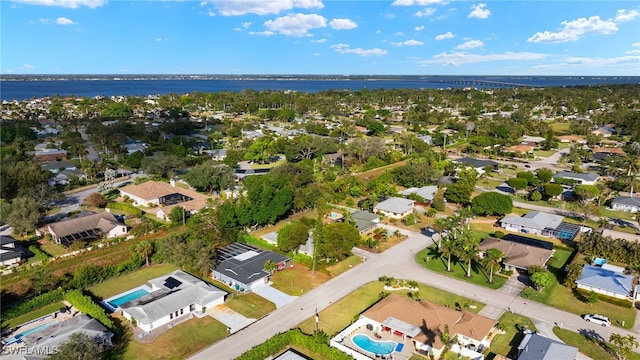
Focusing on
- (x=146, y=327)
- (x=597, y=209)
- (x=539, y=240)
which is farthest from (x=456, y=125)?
(x=146, y=327)

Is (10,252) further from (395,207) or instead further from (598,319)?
(598,319)

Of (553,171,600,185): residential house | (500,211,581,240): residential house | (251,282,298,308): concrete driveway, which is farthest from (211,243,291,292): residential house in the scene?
(553,171,600,185): residential house

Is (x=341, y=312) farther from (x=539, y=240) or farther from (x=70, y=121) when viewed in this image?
(x=70, y=121)

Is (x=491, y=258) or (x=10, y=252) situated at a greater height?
(x=491, y=258)

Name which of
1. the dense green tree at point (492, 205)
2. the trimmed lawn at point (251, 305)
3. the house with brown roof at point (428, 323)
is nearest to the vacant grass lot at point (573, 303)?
the house with brown roof at point (428, 323)

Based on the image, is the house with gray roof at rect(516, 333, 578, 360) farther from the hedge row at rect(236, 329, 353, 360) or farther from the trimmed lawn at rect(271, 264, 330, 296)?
the trimmed lawn at rect(271, 264, 330, 296)

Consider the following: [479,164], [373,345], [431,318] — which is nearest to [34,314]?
[373,345]

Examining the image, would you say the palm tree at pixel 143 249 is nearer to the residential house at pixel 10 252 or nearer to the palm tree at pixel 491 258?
the residential house at pixel 10 252

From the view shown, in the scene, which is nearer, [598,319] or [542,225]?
[598,319]
